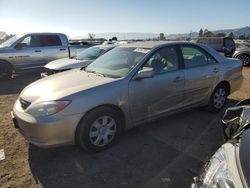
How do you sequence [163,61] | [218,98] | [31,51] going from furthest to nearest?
[31,51]
[218,98]
[163,61]

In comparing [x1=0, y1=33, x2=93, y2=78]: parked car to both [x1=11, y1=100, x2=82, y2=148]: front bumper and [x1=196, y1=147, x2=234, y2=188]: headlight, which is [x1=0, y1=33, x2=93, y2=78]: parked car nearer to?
[x1=11, y1=100, x2=82, y2=148]: front bumper

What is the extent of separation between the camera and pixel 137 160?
3816 millimetres

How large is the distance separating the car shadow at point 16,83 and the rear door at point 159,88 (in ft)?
17.6

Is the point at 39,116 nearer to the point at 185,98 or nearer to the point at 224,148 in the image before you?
the point at 224,148

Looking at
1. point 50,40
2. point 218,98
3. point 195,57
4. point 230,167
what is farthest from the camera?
point 50,40

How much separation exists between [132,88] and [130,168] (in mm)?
1206

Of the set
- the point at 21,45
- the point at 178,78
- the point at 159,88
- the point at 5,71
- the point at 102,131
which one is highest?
the point at 21,45

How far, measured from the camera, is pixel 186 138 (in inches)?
178

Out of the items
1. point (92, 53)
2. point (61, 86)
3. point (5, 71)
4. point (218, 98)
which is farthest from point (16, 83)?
point (218, 98)

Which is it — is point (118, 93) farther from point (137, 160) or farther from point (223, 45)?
point (223, 45)

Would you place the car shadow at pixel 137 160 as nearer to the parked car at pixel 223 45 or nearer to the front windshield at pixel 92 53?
the front windshield at pixel 92 53

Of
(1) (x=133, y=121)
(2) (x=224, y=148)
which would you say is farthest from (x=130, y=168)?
(2) (x=224, y=148)

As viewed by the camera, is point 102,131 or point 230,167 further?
point 102,131

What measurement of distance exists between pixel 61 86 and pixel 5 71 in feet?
23.4
